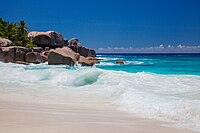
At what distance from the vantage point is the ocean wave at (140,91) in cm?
462

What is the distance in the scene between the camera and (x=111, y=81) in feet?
34.6

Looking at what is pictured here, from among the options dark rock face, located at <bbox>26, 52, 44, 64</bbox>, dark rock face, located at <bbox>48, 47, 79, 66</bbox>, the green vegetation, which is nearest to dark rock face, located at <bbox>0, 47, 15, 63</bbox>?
dark rock face, located at <bbox>26, 52, 44, 64</bbox>

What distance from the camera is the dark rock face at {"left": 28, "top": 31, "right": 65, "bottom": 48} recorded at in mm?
34862

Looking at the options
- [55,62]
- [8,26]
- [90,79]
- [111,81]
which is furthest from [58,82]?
[8,26]

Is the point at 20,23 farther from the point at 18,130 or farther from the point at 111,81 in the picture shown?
the point at 18,130

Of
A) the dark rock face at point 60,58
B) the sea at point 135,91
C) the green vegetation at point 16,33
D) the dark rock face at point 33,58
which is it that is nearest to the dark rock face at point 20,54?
the dark rock face at point 33,58

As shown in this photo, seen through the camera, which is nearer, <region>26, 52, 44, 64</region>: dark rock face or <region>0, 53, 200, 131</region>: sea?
<region>0, 53, 200, 131</region>: sea

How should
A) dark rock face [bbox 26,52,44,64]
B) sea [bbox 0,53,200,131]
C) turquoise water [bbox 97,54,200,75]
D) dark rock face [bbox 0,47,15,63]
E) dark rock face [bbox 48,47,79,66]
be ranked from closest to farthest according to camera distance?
sea [bbox 0,53,200,131] → turquoise water [bbox 97,54,200,75] → dark rock face [bbox 48,47,79,66] → dark rock face [bbox 0,47,15,63] → dark rock face [bbox 26,52,44,64]

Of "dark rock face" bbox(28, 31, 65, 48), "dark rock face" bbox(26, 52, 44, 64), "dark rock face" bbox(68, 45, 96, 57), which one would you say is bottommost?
"dark rock face" bbox(26, 52, 44, 64)

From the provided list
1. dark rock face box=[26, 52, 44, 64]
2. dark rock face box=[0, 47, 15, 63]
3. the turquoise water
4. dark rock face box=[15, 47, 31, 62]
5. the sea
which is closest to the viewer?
the sea

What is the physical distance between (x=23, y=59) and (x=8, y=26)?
14.4m

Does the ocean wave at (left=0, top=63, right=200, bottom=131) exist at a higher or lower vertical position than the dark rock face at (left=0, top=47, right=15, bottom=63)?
lower

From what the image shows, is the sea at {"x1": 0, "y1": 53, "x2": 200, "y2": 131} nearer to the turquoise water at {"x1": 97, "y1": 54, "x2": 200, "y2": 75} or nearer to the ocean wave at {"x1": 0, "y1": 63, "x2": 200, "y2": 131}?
the ocean wave at {"x1": 0, "y1": 63, "x2": 200, "y2": 131}

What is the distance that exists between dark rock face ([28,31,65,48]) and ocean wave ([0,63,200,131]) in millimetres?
21186
